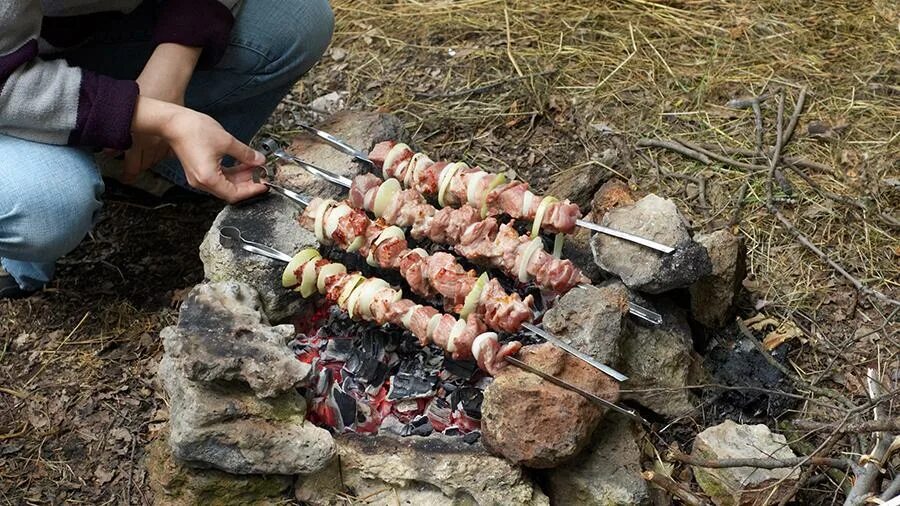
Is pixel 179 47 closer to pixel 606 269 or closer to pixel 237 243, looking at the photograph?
pixel 237 243

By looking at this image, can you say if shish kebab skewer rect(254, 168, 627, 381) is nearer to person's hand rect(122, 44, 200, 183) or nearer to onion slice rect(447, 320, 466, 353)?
onion slice rect(447, 320, 466, 353)

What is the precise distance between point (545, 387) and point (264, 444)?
718 mm

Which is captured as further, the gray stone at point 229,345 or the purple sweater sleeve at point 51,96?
the purple sweater sleeve at point 51,96

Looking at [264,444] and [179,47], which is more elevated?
[179,47]

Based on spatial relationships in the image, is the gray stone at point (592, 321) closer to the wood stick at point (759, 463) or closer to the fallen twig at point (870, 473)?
the wood stick at point (759, 463)

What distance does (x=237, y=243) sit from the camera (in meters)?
2.63

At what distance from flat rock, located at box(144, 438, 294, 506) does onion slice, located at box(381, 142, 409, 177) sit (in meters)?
0.94

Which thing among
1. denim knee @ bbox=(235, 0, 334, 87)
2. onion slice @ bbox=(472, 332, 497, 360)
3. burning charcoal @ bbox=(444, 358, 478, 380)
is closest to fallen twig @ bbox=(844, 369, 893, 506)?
onion slice @ bbox=(472, 332, 497, 360)

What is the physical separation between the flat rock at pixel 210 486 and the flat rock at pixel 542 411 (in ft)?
2.02

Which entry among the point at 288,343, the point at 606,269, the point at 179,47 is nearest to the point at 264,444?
the point at 288,343

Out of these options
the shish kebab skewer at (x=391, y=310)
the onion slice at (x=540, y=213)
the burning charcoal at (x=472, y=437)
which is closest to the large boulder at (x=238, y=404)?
the shish kebab skewer at (x=391, y=310)

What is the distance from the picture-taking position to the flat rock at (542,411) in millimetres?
2203

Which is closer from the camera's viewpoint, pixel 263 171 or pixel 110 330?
pixel 263 171

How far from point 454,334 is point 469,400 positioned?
22 centimetres
